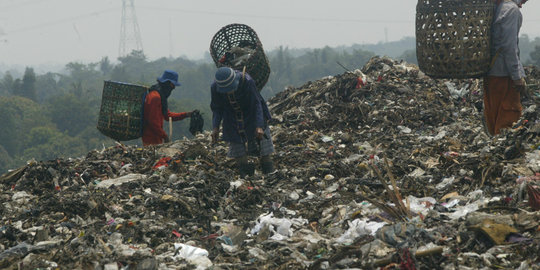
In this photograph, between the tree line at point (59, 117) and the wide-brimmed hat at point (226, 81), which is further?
the tree line at point (59, 117)

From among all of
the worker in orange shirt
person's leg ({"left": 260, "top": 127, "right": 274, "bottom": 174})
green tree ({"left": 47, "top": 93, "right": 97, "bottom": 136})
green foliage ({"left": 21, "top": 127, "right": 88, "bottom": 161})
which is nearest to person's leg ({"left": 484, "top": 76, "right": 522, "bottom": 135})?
person's leg ({"left": 260, "top": 127, "right": 274, "bottom": 174})

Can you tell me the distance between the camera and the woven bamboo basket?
788 centimetres

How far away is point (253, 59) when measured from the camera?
6.94 meters

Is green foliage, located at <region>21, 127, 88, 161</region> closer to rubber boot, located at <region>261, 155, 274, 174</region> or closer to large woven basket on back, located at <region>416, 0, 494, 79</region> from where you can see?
rubber boot, located at <region>261, 155, 274, 174</region>

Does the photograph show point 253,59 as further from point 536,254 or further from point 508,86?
point 536,254

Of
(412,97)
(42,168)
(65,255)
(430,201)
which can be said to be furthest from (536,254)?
(412,97)

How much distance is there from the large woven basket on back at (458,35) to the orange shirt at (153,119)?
359 centimetres

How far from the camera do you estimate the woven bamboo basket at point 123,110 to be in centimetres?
788

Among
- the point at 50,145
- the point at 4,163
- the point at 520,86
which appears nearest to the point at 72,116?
the point at 50,145

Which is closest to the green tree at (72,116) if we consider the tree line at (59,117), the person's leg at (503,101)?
the tree line at (59,117)

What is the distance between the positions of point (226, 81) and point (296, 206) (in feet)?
5.22

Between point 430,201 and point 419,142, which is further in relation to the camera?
point 419,142

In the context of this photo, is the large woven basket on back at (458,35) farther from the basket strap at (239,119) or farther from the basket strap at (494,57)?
the basket strap at (239,119)

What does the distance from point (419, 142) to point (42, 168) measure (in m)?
5.01
